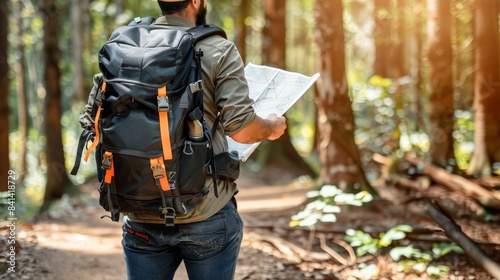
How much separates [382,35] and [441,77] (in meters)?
6.66

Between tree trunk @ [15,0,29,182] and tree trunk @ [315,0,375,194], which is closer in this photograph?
tree trunk @ [315,0,375,194]

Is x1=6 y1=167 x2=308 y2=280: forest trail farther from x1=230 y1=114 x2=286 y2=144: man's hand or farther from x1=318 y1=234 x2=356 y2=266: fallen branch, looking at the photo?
x1=230 y1=114 x2=286 y2=144: man's hand

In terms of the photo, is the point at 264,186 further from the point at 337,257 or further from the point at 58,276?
the point at 58,276

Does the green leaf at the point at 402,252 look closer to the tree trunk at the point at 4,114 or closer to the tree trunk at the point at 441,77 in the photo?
the tree trunk at the point at 441,77

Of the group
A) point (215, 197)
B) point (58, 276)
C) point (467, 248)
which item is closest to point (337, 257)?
point (467, 248)

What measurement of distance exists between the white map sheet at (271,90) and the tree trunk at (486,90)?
271 inches

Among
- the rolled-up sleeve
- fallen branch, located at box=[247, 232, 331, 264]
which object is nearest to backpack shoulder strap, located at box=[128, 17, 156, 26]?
the rolled-up sleeve

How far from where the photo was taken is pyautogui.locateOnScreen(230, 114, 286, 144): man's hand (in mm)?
2750

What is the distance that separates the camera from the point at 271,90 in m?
3.35

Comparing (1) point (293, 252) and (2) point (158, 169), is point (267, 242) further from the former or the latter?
(2) point (158, 169)

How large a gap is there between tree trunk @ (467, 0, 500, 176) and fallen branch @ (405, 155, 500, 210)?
0.54 metres

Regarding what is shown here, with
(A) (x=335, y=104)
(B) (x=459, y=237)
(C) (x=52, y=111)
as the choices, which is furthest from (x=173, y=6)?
(C) (x=52, y=111)

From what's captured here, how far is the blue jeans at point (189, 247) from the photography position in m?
2.78

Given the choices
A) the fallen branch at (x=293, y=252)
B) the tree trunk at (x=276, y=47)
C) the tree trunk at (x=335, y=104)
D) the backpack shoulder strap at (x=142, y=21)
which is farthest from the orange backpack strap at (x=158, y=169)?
the tree trunk at (x=276, y=47)
